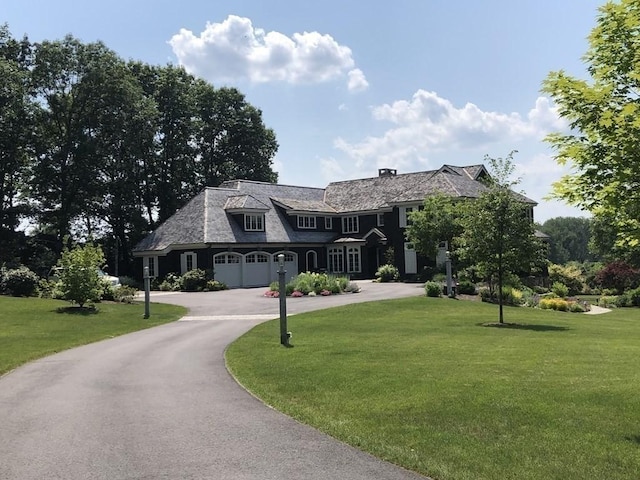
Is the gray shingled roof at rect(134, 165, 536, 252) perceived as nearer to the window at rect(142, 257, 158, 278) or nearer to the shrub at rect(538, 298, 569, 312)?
the window at rect(142, 257, 158, 278)

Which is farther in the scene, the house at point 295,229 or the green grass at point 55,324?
the house at point 295,229

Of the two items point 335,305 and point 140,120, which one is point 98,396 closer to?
point 335,305

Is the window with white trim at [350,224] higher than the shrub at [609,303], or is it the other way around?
the window with white trim at [350,224]

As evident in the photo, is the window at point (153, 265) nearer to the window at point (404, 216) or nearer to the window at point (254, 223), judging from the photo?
the window at point (254, 223)

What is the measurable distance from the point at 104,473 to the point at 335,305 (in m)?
22.1

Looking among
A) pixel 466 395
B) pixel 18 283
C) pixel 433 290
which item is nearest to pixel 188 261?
pixel 18 283

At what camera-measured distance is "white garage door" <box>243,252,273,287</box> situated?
1778 inches

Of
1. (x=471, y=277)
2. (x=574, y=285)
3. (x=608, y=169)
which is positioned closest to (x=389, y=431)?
(x=608, y=169)

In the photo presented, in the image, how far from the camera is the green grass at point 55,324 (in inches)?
635

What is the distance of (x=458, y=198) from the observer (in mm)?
44000

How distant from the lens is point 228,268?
1741 inches

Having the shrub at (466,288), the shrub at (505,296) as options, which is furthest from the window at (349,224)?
the shrub at (505,296)

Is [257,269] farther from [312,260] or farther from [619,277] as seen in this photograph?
[619,277]

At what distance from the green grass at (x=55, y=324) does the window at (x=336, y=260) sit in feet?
80.4
